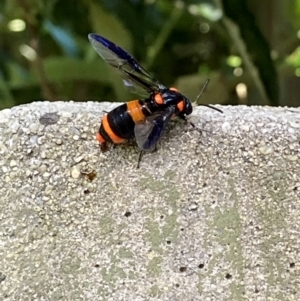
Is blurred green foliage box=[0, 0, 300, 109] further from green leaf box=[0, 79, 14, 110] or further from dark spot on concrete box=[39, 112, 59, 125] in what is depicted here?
dark spot on concrete box=[39, 112, 59, 125]

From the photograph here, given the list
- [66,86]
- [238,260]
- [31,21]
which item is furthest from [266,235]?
[66,86]

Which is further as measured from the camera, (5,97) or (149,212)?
(5,97)

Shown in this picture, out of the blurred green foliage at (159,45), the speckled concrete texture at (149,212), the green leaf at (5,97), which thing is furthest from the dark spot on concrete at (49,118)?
the green leaf at (5,97)

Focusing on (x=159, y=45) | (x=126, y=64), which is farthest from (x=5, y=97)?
(x=126, y=64)

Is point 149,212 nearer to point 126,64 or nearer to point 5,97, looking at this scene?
point 126,64

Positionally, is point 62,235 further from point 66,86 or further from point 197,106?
point 66,86

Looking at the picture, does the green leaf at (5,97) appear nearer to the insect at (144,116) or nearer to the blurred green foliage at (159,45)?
the blurred green foliage at (159,45)

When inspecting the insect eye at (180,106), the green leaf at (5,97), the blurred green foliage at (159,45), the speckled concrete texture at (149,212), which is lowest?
the green leaf at (5,97)
